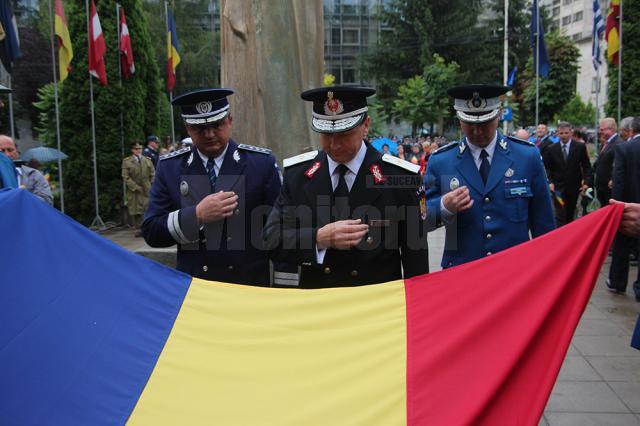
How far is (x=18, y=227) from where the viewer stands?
9.01ft

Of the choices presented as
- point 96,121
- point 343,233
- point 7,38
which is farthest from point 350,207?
point 96,121

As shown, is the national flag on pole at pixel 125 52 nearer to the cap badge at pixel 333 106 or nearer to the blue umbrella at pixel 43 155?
the blue umbrella at pixel 43 155

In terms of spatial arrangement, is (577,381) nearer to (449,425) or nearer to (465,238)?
(465,238)

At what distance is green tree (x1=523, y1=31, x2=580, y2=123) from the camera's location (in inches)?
1604

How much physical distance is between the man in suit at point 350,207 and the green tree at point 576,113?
42986 mm

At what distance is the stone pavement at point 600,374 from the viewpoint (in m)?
4.11

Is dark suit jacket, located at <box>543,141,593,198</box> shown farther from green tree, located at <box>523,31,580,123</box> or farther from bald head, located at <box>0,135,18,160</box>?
green tree, located at <box>523,31,580,123</box>

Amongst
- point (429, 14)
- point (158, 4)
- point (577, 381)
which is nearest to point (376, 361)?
point (577, 381)

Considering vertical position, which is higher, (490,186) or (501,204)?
(490,186)

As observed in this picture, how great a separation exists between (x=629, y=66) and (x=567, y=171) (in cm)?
496

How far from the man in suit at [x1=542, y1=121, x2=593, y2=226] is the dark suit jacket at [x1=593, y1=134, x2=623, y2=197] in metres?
0.92

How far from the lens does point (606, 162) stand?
9367mm

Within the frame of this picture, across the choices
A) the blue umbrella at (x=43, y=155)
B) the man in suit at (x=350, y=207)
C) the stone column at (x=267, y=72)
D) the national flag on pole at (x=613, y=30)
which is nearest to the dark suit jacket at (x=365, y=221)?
the man in suit at (x=350, y=207)

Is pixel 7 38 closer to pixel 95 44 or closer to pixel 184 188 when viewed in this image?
pixel 95 44
